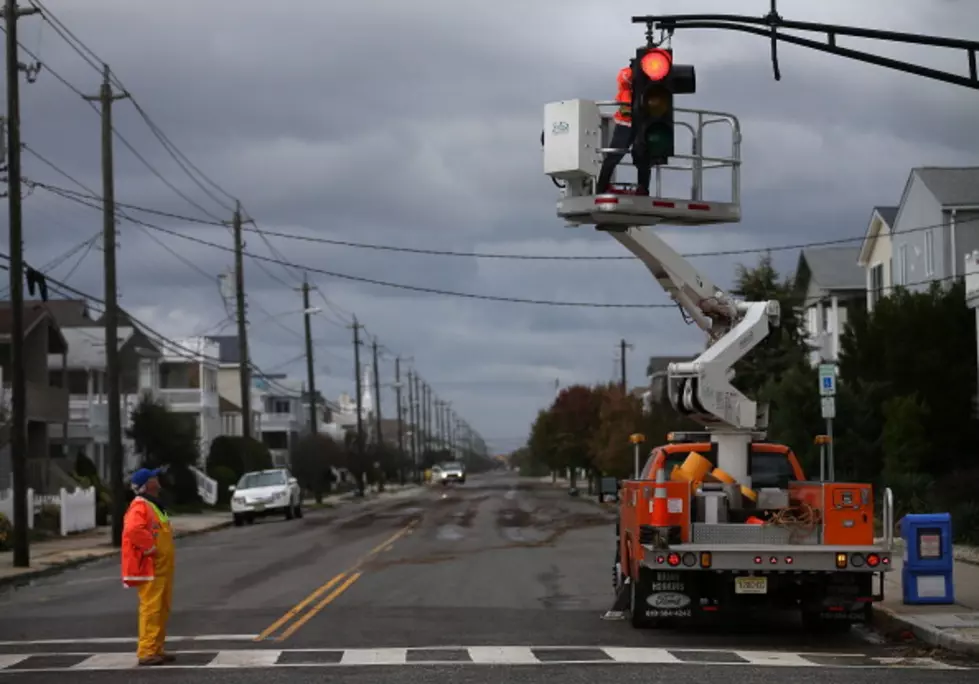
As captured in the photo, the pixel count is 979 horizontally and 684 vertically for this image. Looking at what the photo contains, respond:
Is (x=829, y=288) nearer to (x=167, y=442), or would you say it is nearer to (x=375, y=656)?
(x=167, y=442)

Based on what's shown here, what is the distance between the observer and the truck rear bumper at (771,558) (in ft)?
48.9

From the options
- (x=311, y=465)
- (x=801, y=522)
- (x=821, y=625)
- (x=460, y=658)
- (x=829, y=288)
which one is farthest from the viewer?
(x=311, y=465)

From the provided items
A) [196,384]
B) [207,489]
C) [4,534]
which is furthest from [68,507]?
[196,384]

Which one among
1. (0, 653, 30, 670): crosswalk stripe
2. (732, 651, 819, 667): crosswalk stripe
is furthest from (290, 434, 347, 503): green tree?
(732, 651, 819, 667): crosswalk stripe

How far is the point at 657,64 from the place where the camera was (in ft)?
45.0

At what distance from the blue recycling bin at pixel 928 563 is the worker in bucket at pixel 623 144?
5291 millimetres

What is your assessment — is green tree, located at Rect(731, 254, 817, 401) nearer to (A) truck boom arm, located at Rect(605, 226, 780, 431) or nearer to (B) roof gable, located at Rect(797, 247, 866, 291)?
(B) roof gable, located at Rect(797, 247, 866, 291)

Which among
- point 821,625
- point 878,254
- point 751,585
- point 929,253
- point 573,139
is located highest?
point 878,254

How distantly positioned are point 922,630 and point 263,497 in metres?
37.1

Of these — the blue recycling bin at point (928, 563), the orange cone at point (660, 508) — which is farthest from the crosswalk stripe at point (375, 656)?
the blue recycling bin at point (928, 563)

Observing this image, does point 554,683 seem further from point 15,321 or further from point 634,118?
point 15,321

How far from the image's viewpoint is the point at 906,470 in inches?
1329

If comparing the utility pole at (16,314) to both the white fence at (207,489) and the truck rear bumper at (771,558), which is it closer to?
the truck rear bumper at (771,558)

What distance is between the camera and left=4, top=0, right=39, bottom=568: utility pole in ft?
94.4
